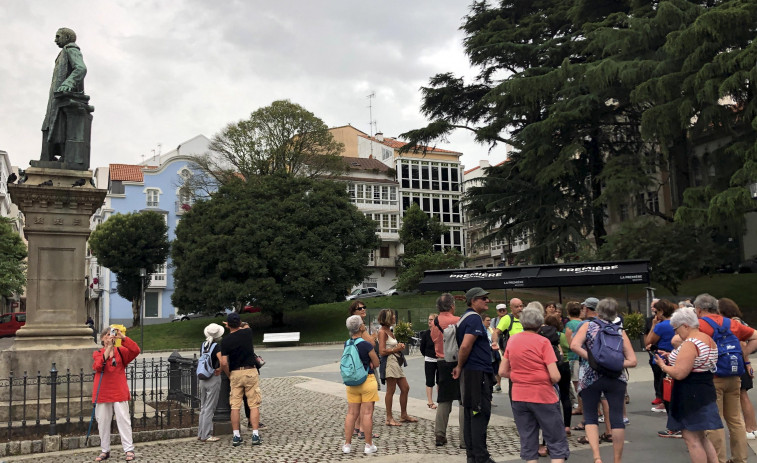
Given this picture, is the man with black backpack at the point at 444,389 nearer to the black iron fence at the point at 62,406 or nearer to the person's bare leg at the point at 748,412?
the person's bare leg at the point at 748,412

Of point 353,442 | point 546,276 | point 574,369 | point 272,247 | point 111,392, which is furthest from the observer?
point 272,247

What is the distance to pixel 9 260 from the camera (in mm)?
47156

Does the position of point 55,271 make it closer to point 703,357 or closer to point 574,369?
point 574,369

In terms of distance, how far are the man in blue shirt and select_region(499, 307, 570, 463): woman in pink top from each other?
0.67 metres

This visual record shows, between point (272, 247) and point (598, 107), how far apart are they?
18616mm

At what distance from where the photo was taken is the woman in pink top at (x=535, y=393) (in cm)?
616

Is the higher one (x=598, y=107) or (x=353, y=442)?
(x=598, y=107)

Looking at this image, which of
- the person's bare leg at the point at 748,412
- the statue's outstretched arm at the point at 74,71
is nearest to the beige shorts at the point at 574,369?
the person's bare leg at the point at 748,412

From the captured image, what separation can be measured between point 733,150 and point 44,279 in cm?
2535

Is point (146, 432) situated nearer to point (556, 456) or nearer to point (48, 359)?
point (48, 359)

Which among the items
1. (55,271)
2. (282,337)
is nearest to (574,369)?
(55,271)

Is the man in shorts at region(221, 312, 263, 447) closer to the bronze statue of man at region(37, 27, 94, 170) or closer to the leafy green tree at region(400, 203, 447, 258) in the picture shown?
the bronze statue of man at region(37, 27, 94, 170)

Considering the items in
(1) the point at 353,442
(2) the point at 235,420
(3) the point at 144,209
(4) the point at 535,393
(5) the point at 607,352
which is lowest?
(1) the point at 353,442

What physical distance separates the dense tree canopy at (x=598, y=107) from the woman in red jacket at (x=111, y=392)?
74.5 feet
